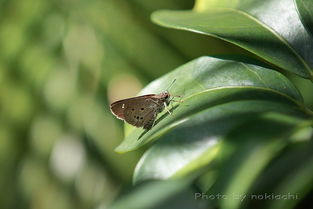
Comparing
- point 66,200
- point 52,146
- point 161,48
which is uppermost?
point 161,48

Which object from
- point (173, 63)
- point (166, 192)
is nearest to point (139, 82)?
point (173, 63)

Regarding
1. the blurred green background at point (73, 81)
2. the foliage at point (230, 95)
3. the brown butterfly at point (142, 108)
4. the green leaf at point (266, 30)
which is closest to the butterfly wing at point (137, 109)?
the brown butterfly at point (142, 108)

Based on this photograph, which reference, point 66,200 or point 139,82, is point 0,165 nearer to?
point 66,200

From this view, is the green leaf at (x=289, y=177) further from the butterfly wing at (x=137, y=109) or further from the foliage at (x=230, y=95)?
the butterfly wing at (x=137, y=109)

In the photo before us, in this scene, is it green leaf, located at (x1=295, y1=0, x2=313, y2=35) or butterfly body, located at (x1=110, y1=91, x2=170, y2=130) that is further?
Result: butterfly body, located at (x1=110, y1=91, x2=170, y2=130)

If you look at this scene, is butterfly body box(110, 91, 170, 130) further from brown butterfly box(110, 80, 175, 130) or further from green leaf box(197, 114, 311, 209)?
green leaf box(197, 114, 311, 209)

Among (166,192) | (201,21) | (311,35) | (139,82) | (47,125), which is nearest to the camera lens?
(166,192)

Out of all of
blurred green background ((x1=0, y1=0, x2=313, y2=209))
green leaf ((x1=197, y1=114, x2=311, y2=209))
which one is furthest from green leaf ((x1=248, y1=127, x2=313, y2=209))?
blurred green background ((x1=0, y1=0, x2=313, y2=209))
